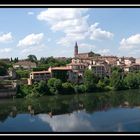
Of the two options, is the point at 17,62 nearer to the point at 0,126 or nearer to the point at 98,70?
the point at 98,70

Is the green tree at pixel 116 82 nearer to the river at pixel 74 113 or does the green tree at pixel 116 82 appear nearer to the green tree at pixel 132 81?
the green tree at pixel 132 81

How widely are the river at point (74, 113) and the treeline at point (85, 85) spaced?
0.32 metres

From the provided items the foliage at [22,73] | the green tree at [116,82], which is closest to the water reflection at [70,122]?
the green tree at [116,82]

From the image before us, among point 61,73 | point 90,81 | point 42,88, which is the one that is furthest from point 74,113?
point 61,73

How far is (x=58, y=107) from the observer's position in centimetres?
670

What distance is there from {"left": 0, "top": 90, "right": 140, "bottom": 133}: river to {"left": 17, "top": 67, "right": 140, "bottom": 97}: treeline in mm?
321

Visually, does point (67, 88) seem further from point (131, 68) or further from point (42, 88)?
point (131, 68)

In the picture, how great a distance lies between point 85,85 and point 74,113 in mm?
2871

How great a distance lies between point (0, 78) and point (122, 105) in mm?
3905

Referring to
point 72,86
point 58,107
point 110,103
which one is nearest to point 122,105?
point 110,103

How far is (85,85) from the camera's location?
8.94 meters
